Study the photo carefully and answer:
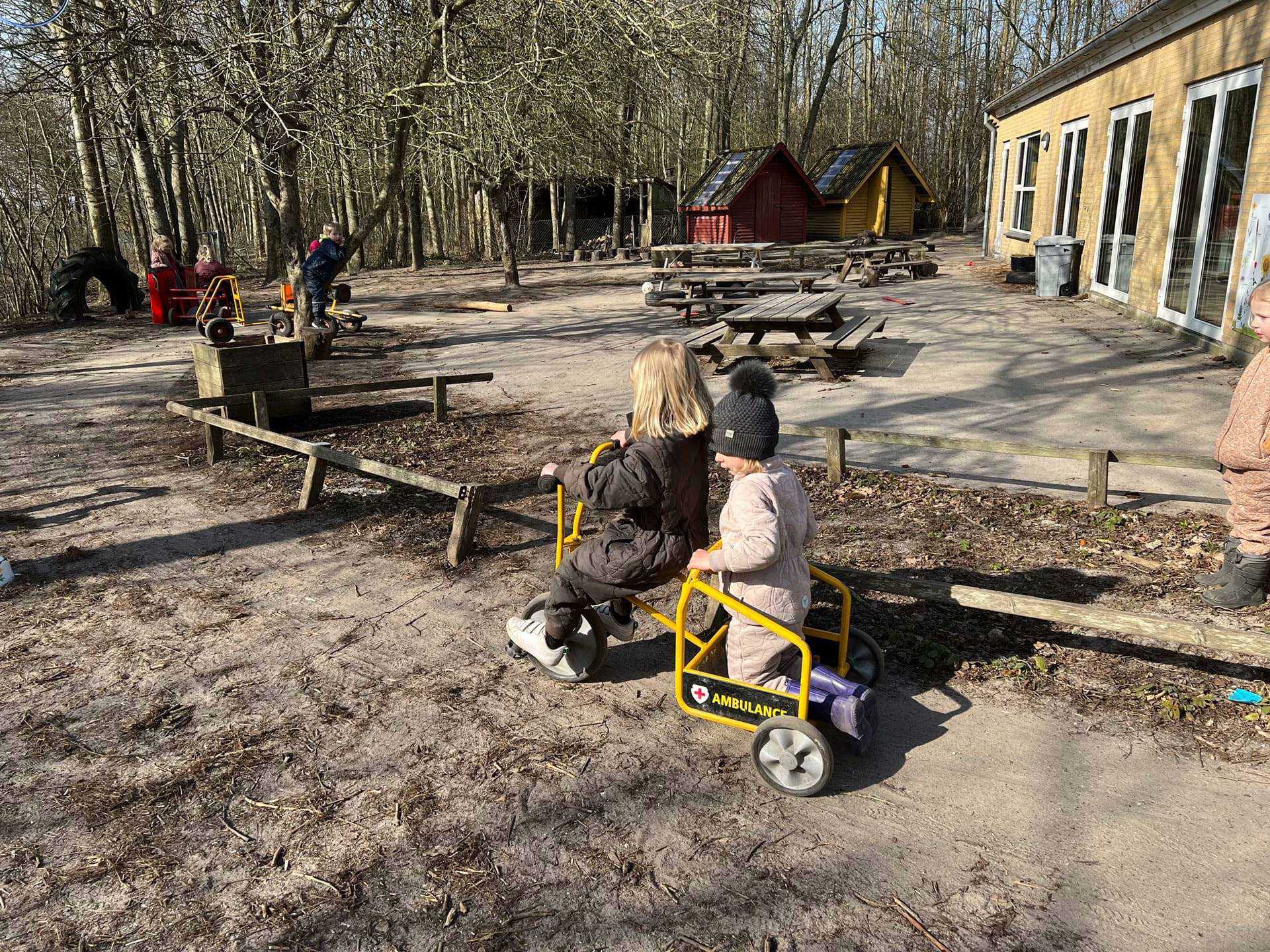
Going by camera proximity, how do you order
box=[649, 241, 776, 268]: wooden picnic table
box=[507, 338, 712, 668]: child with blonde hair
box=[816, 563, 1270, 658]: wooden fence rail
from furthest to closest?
box=[649, 241, 776, 268]: wooden picnic table < box=[507, 338, 712, 668]: child with blonde hair < box=[816, 563, 1270, 658]: wooden fence rail

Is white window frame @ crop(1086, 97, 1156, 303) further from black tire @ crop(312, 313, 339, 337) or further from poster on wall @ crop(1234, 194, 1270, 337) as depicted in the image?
black tire @ crop(312, 313, 339, 337)

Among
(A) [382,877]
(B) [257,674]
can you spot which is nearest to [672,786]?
(A) [382,877]

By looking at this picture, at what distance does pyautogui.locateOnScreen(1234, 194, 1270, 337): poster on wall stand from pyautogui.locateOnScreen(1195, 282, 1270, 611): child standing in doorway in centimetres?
653

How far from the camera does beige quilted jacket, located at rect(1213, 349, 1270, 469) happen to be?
3916mm

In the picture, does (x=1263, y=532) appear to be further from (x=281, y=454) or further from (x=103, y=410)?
(x=103, y=410)

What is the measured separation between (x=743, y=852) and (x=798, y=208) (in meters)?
32.9

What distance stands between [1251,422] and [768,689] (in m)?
2.63

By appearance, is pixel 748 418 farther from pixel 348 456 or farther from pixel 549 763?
pixel 348 456

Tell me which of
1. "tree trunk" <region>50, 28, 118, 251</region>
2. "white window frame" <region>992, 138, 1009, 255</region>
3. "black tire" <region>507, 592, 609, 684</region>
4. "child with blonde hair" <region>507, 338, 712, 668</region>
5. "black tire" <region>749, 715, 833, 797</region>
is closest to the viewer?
"black tire" <region>749, 715, 833, 797</region>

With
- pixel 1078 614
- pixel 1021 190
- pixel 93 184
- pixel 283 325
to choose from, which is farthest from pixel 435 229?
pixel 1078 614

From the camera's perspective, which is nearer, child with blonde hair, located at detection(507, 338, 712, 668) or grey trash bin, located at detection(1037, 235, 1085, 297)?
child with blonde hair, located at detection(507, 338, 712, 668)

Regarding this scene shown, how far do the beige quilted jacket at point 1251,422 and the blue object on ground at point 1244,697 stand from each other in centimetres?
105

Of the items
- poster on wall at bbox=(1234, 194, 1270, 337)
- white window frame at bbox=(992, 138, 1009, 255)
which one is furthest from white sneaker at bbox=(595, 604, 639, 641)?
white window frame at bbox=(992, 138, 1009, 255)

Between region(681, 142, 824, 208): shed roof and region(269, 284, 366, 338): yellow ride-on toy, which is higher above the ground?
region(681, 142, 824, 208): shed roof
